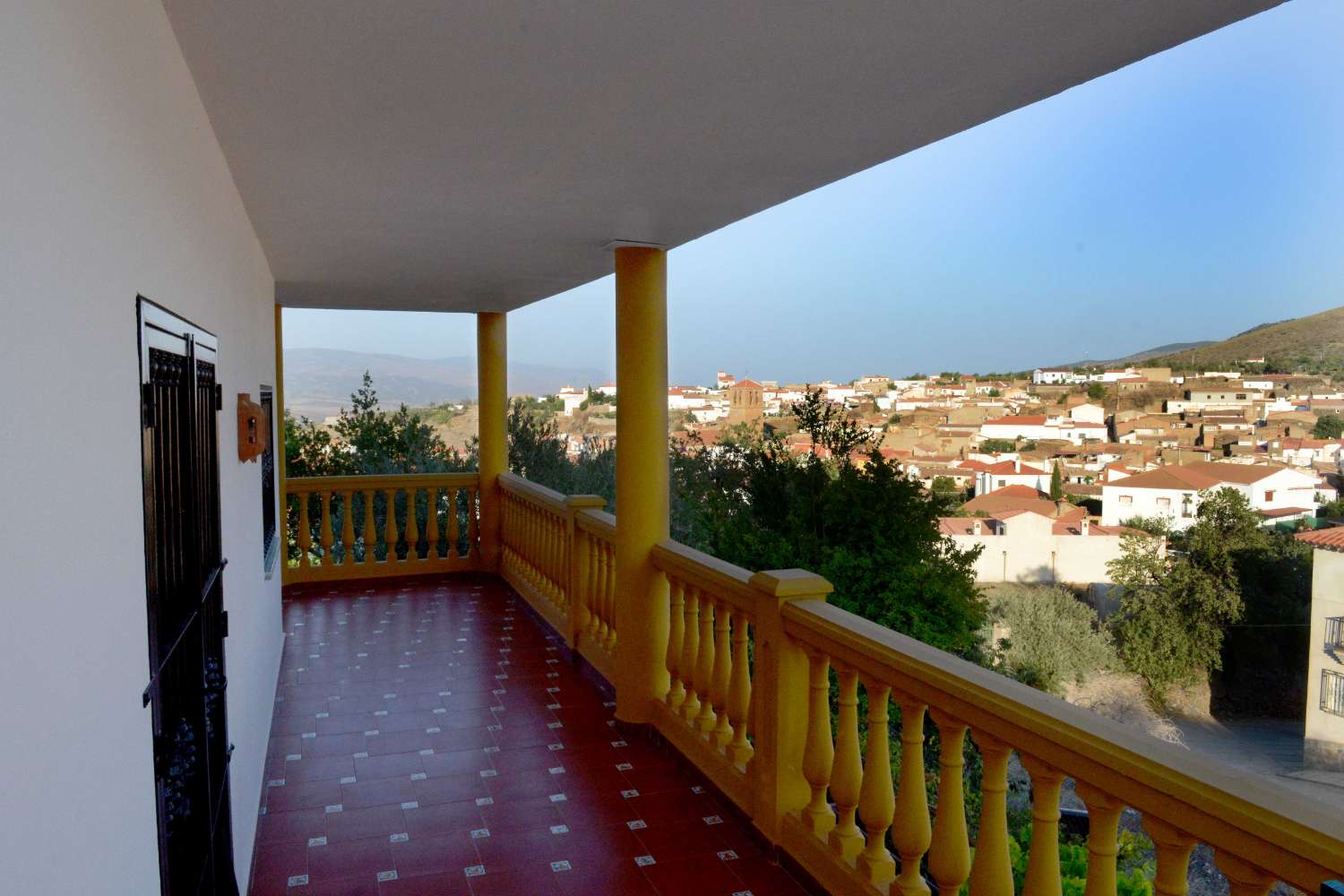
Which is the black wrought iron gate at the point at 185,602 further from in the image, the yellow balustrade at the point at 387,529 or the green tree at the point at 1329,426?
the yellow balustrade at the point at 387,529

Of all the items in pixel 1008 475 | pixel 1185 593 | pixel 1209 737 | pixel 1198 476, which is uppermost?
pixel 1198 476

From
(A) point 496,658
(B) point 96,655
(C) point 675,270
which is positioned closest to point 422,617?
(A) point 496,658

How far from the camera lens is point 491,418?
8398mm

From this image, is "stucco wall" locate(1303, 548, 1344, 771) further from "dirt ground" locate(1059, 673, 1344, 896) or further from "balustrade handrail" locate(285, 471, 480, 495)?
"balustrade handrail" locate(285, 471, 480, 495)

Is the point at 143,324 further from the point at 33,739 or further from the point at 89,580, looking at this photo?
the point at 33,739

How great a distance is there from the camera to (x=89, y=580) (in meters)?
1.19

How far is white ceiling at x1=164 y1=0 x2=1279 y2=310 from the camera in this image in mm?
1884

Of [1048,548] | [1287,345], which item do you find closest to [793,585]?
[1287,345]

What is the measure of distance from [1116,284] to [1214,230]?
3117 millimetres

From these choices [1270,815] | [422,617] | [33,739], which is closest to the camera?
[33,739]

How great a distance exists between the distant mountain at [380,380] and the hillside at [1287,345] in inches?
267

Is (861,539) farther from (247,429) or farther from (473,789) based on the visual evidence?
(247,429)

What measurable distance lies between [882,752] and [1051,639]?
580 cm

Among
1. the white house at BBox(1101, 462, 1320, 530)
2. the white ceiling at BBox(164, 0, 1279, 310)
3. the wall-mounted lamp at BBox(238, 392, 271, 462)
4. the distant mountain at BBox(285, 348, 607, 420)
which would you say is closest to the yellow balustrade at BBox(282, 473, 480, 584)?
the distant mountain at BBox(285, 348, 607, 420)
